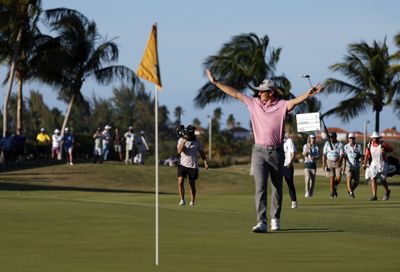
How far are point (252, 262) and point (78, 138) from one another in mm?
46500

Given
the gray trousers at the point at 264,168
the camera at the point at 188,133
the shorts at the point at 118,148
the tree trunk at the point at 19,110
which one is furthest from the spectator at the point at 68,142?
the gray trousers at the point at 264,168

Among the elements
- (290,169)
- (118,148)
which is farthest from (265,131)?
(118,148)

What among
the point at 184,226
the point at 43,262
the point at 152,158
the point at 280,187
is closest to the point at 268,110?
the point at 280,187

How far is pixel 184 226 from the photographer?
1667 centimetres

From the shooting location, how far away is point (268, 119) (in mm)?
15602

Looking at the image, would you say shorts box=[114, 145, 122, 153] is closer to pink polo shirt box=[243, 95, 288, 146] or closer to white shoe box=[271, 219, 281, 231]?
white shoe box=[271, 219, 281, 231]

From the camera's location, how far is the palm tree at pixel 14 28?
49.8 metres

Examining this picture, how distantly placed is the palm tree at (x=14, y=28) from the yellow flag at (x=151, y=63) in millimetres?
38617

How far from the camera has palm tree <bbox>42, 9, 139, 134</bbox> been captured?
53.1m

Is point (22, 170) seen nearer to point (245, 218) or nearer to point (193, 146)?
point (193, 146)

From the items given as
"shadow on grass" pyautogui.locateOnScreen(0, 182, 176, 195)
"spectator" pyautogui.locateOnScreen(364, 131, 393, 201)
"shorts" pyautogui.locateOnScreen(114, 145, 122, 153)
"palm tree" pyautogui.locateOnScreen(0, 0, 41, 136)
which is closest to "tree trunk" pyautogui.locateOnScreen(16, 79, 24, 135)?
"palm tree" pyautogui.locateOnScreen(0, 0, 41, 136)

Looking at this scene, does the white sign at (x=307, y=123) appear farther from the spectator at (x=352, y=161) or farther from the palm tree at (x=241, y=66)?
the palm tree at (x=241, y=66)

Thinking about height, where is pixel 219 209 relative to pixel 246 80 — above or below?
below

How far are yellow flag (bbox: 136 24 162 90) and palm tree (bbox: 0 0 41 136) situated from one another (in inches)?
1520
